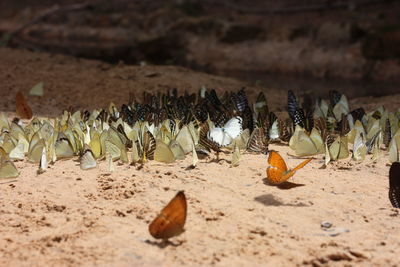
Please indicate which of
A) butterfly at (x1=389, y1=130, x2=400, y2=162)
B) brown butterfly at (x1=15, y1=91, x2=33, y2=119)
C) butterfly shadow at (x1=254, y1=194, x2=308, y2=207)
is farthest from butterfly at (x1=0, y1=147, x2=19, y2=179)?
butterfly at (x1=389, y1=130, x2=400, y2=162)

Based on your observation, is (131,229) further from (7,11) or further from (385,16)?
(7,11)

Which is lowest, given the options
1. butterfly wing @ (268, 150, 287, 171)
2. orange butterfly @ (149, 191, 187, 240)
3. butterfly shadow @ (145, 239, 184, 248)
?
butterfly shadow @ (145, 239, 184, 248)

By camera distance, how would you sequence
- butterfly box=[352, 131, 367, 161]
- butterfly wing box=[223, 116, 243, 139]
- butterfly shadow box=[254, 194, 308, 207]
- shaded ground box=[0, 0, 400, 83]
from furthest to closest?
1. shaded ground box=[0, 0, 400, 83]
2. butterfly wing box=[223, 116, 243, 139]
3. butterfly box=[352, 131, 367, 161]
4. butterfly shadow box=[254, 194, 308, 207]

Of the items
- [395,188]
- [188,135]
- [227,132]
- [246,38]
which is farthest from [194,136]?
[246,38]

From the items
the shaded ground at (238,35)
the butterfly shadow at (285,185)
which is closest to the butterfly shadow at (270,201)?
the butterfly shadow at (285,185)

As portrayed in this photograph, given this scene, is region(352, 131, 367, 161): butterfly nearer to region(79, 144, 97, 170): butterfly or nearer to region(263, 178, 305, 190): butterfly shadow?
region(263, 178, 305, 190): butterfly shadow

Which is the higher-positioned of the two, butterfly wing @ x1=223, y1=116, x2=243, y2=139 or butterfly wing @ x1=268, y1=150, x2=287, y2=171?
butterfly wing @ x1=223, y1=116, x2=243, y2=139

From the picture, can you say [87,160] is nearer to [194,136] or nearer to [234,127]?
[194,136]
